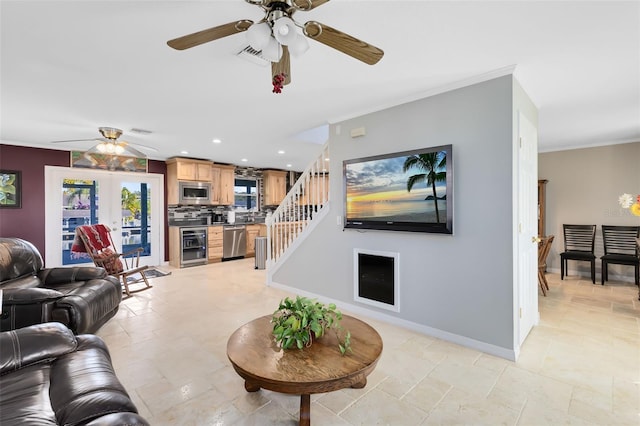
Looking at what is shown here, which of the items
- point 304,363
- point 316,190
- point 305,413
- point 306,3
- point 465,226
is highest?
point 306,3

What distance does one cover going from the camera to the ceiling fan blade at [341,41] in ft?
4.74

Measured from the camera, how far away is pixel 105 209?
6023mm

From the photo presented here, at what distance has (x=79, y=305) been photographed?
2.58 m

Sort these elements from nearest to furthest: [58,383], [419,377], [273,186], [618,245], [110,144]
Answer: [58,383] → [419,377] → [110,144] → [618,245] → [273,186]

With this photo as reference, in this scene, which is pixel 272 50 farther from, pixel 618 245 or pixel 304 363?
pixel 618 245

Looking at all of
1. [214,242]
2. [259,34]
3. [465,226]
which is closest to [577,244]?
[465,226]

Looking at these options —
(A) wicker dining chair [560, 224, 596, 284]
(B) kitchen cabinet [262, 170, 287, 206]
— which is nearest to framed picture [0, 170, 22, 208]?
(B) kitchen cabinet [262, 170, 287, 206]

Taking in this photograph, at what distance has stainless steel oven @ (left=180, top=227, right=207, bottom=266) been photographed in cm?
653

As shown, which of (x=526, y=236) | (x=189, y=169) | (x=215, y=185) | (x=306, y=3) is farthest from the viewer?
(x=215, y=185)

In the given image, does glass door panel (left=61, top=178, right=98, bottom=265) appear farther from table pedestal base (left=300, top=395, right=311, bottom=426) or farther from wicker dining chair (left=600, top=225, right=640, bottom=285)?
wicker dining chair (left=600, top=225, right=640, bottom=285)

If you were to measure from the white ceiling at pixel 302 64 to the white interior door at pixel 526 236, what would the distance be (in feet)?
1.75

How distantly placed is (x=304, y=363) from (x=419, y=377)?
3.75 feet

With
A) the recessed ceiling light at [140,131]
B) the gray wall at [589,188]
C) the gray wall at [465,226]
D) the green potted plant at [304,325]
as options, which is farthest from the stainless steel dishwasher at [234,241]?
the gray wall at [589,188]

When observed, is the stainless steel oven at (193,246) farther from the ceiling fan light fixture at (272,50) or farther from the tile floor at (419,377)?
the ceiling fan light fixture at (272,50)
